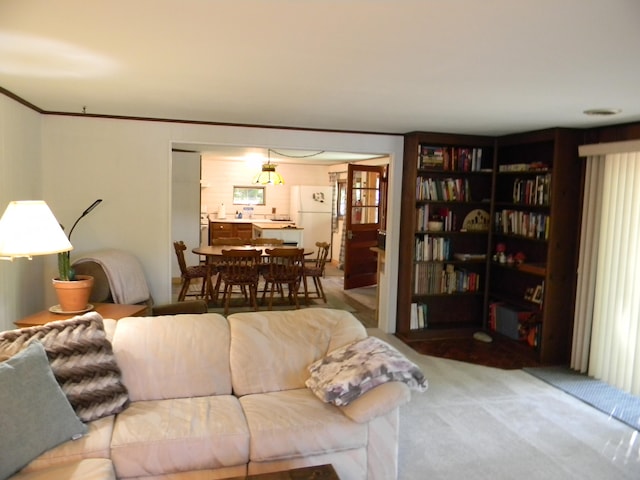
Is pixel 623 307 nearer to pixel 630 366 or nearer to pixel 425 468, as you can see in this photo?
pixel 630 366

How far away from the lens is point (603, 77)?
102 inches

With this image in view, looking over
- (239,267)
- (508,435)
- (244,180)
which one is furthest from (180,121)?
(244,180)

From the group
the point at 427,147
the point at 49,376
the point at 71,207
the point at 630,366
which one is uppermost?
the point at 427,147

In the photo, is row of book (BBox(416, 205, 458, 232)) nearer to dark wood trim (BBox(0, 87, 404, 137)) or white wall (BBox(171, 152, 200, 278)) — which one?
dark wood trim (BBox(0, 87, 404, 137))

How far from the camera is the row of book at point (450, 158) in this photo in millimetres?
5172

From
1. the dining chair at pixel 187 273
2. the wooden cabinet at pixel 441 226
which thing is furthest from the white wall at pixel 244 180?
the wooden cabinet at pixel 441 226

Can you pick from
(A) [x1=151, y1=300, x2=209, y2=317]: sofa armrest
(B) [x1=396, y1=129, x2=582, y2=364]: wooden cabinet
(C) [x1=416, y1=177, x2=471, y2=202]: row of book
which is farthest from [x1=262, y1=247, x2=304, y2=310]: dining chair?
(A) [x1=151, y1=300, x2=209, y2=317]: sofa armrest

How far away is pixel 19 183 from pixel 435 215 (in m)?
4.02

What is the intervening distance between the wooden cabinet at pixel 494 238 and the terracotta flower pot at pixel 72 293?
3.16 m

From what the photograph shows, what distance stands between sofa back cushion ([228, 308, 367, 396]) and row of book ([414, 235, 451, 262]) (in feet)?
7.61

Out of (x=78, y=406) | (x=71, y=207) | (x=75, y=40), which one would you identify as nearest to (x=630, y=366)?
(x=78, y=406)

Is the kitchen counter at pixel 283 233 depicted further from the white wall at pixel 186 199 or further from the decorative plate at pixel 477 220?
the decorative plate at pixel 477 220

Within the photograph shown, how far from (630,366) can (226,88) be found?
3789 millimetres

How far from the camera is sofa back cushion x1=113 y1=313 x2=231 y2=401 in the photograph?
2.57 meters
